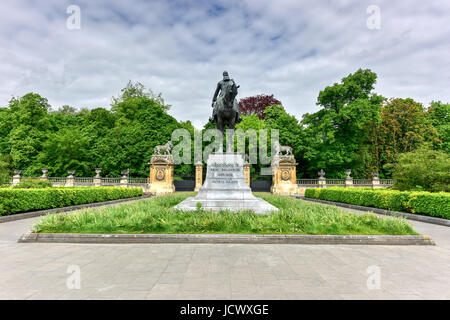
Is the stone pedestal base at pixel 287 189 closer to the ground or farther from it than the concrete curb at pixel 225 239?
closer to the ground

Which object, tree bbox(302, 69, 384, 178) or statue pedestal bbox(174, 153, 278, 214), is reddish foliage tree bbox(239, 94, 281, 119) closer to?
tree bbox(302, 69, 384, 178)

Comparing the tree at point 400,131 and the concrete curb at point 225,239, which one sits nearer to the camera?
the concrete curb at point 225,239

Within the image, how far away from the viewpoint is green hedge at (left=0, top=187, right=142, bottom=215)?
10.4 m

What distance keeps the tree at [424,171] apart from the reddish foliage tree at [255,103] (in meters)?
33.9

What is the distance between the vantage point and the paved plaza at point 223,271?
342 centimetres

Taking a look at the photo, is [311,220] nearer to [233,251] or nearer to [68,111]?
[233,251]

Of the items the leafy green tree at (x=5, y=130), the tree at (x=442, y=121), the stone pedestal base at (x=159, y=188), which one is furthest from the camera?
the leafy green tree at (x=5, y=130)

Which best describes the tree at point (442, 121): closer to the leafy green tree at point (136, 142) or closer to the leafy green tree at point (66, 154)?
the leafy green tree at point (136, 142)

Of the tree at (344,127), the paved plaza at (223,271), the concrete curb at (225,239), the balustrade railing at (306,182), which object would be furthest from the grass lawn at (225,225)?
the tree at (344,127)

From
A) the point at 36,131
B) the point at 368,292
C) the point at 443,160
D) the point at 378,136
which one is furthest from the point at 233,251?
the point at 36,131

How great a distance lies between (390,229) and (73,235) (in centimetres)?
903

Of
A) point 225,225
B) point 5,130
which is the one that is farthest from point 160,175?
point 5,130

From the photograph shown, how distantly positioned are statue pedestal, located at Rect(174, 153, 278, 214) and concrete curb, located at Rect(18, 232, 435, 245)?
3163 mm

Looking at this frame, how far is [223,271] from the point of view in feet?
14.0
